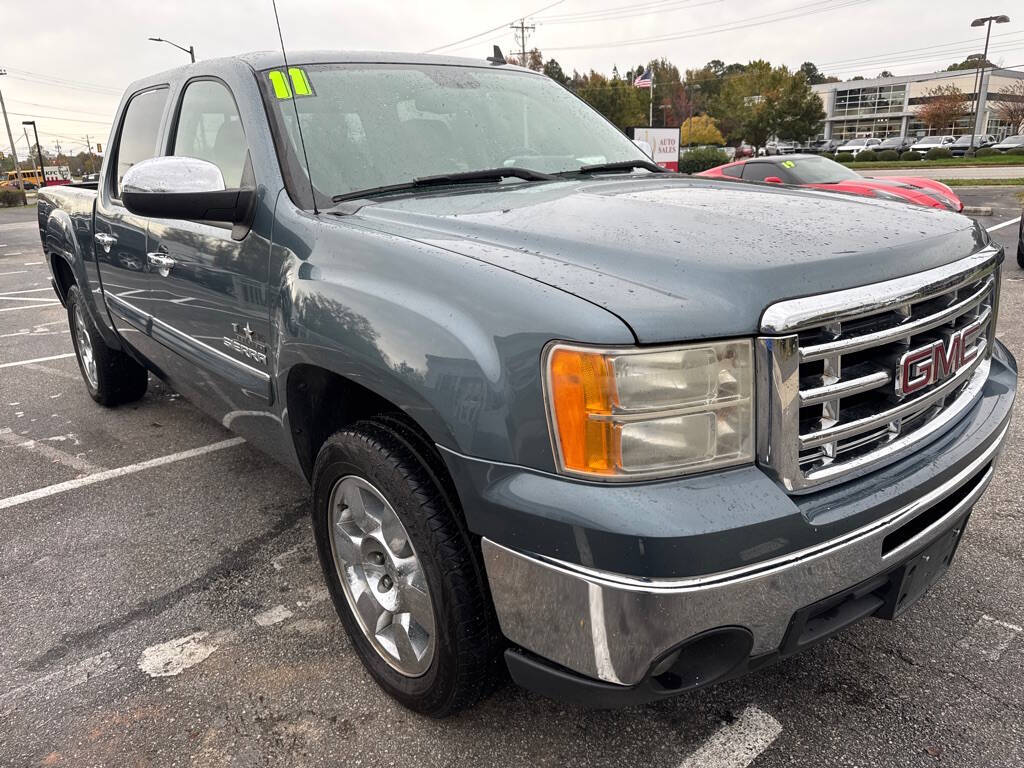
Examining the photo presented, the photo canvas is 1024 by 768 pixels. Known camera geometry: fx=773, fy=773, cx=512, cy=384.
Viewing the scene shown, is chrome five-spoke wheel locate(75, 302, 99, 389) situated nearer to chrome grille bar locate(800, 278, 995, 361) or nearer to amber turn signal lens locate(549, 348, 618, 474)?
amber turn signal lens locate(549, 348, 618, 474)

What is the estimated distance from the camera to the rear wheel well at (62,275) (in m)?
4.87

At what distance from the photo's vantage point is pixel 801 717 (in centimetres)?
206

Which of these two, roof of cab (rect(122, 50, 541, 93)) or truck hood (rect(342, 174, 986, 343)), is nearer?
truck hood (rect(342, 174, 986, 343))

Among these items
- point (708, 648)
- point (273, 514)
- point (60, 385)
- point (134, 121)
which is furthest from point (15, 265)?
point (708, 648)

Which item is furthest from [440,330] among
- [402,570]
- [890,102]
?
[890,102]

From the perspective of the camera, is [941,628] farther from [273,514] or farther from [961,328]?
[273,514]

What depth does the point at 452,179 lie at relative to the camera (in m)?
2.57

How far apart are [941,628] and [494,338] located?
181 cm

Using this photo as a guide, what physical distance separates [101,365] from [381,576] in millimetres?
3344

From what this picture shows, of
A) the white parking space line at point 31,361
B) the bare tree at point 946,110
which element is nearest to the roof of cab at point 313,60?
the white parking space line at point 31,361

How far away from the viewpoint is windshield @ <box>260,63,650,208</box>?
251cm

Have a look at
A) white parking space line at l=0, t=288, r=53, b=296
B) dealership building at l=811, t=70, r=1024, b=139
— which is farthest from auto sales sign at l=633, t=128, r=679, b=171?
dealership building at l=811, t=70, r=1024, b=139

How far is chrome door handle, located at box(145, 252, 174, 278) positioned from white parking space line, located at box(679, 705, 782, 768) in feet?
8.03

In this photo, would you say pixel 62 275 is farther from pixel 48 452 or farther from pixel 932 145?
pixel 932 145
